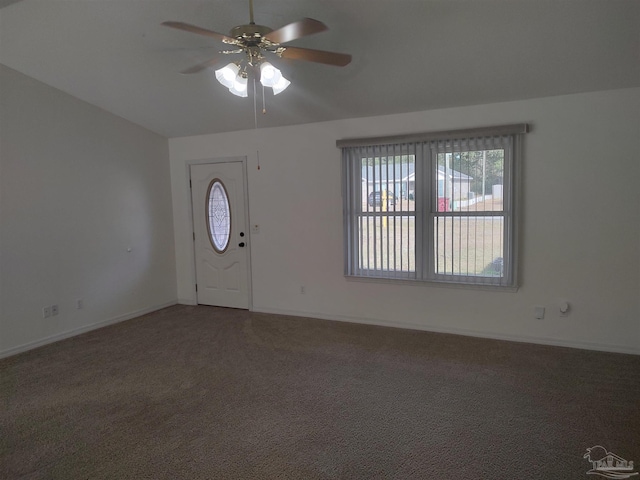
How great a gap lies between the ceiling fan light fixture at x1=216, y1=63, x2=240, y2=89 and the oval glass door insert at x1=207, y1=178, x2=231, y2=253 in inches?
113

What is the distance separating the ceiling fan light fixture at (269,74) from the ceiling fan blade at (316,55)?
13cm

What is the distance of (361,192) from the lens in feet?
14.1

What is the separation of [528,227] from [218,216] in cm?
384

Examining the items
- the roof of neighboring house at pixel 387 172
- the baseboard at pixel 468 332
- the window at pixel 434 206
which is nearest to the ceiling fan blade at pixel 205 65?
the window at pixel 434 206

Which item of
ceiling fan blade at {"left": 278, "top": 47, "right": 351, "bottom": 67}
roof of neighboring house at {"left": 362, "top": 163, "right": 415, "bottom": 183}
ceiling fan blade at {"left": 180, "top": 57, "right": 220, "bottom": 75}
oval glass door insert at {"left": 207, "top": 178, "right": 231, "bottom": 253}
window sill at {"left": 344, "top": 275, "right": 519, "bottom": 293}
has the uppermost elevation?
ceiling fan blade at {"left": 180, "top": 57, "right": 220, "bottom": 75}

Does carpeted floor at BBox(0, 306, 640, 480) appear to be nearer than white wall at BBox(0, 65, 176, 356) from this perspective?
Yes

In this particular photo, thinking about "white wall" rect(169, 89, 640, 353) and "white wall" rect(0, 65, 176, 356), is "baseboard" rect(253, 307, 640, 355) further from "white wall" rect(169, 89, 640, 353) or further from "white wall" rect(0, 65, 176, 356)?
"white wall" rect(0, 65, 176, 356)

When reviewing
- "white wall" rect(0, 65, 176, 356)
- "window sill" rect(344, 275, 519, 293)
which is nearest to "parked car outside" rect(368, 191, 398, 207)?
"window sill" rect(344, 275, 519, 293)

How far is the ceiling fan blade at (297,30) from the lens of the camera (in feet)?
6.15

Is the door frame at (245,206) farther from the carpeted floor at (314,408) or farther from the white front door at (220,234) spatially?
the carpeted floor at (314,408)

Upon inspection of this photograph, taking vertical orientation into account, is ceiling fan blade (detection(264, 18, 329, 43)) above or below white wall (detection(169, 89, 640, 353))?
above

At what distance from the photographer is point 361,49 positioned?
302 cm

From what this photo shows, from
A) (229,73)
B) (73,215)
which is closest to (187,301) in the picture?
(73,215)

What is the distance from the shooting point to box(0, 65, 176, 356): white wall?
369 centimetres
